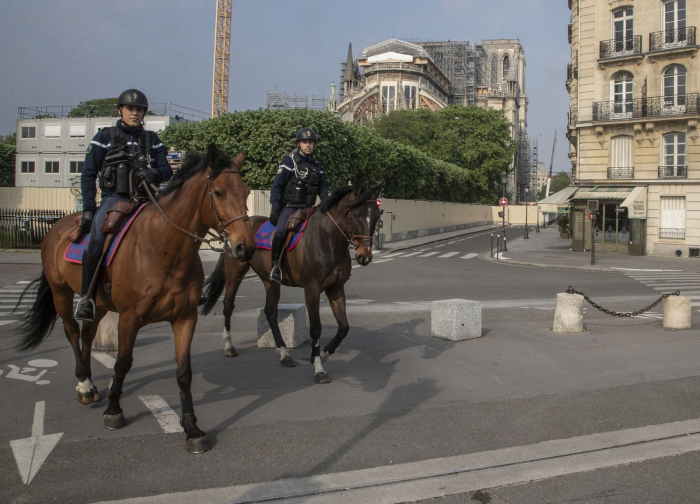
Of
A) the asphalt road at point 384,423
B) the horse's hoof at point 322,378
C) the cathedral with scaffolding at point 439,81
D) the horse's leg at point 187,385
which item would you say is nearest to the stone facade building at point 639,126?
the asphalt road at point 384,423

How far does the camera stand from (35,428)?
5719mm

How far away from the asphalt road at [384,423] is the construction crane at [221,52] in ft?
289

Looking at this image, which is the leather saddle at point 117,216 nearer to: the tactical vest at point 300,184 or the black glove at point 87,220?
the black glove at point 87,220

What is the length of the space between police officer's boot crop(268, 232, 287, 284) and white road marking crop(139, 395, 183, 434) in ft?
7.37

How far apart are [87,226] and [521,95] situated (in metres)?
163

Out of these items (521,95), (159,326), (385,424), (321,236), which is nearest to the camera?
(385,424)

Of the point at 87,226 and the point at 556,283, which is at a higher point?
the point at 87,226

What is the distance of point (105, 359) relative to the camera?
8.62 m

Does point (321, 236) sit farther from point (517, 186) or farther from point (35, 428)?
point (517, 186)

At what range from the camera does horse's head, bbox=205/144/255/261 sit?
5.21 meters

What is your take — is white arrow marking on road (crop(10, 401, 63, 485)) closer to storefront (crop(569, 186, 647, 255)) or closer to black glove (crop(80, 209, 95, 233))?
black glove (crop(80, 209, 95, 233))

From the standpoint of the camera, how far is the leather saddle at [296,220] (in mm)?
8258

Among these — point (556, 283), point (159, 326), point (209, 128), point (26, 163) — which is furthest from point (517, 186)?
point (159, 326)

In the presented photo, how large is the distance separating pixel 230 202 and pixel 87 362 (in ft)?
8.82
